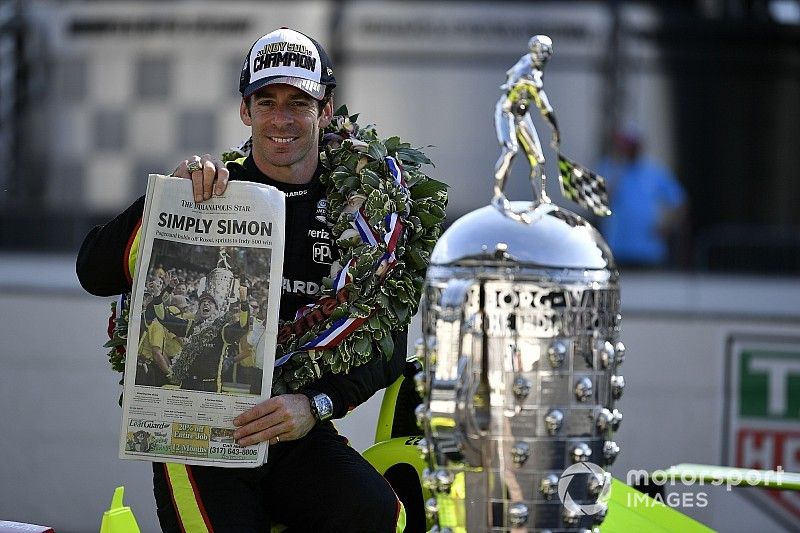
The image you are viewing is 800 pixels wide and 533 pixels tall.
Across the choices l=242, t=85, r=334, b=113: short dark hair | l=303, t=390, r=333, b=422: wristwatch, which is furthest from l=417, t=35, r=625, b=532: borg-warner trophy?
l=242, t=85, r=334, b=113: short dark hair

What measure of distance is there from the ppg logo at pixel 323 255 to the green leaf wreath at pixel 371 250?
4 cm

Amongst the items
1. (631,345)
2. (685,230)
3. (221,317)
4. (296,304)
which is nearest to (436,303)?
(221,317)

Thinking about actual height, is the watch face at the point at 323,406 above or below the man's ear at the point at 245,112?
below

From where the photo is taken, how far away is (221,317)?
2.91 meters

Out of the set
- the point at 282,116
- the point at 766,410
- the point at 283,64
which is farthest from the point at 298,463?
the point at 766,410

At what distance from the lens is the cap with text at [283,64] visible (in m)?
3.26

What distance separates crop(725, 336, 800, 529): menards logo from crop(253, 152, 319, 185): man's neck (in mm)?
3580

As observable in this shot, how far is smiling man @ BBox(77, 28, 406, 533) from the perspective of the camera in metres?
3.23

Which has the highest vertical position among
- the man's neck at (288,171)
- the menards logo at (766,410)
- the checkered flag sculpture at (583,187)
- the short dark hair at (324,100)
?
the short dark hair at (324,100)

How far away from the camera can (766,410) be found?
6512 millimetres

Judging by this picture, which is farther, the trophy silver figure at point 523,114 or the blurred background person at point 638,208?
the blurred background person at point 638,208

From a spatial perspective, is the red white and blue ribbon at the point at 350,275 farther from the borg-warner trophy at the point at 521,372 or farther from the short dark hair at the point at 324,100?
the borg-warner trophy at the point at 521,372
